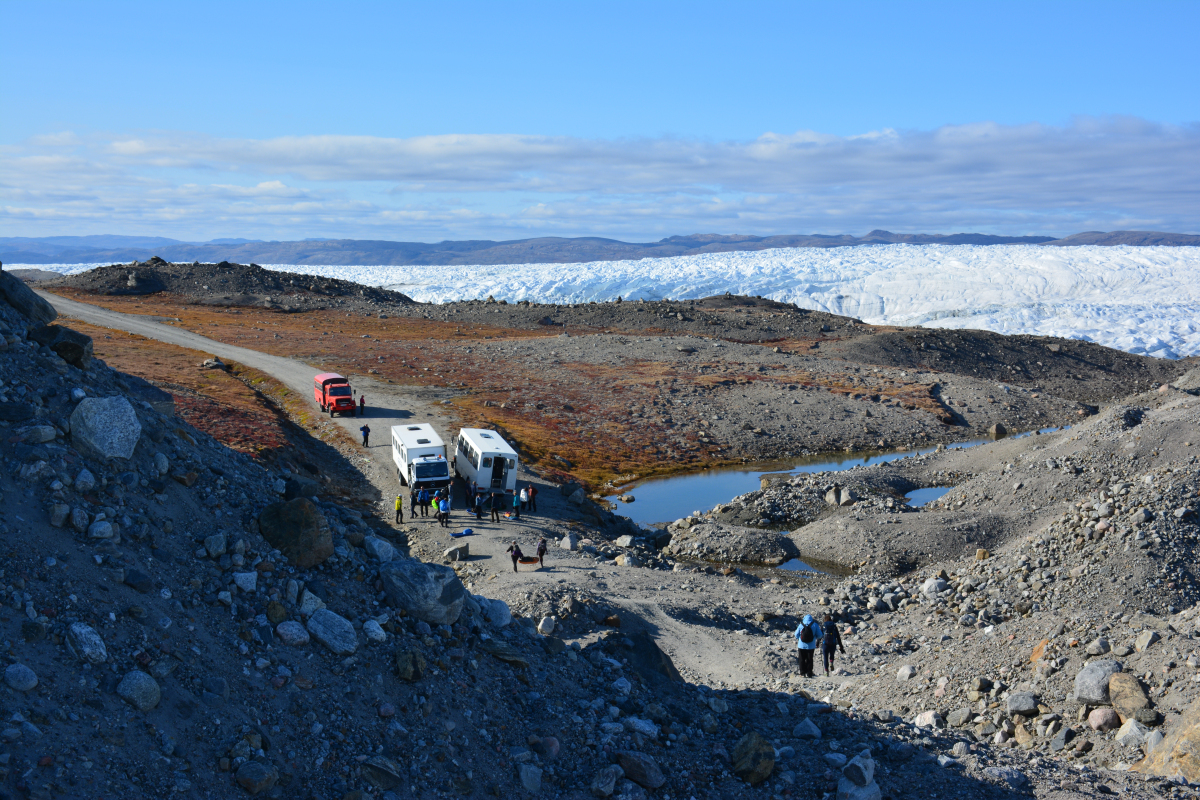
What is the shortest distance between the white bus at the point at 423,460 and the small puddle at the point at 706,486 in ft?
30.8

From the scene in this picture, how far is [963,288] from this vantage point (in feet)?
437

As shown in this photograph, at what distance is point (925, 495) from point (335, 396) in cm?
2928

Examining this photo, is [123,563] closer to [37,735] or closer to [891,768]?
[37,735]

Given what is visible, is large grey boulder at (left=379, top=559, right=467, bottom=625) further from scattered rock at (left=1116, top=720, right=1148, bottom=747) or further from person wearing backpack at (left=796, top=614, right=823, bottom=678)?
scattered rock at (left=1116, top=720, right=1148, bottom=747)

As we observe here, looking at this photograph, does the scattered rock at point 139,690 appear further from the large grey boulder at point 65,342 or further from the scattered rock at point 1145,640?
the scattered rock at point 1145,640

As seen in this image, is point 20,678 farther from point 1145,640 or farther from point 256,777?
point 1145,640

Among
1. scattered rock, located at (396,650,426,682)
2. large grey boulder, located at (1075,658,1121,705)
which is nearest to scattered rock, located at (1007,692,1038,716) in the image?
large grey boulder, located at (1075,658,1121,705)

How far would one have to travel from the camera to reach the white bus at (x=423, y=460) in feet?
90.9

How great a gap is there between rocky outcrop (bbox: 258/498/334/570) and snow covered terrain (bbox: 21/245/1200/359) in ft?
340

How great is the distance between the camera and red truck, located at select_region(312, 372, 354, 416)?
4047 centimetres

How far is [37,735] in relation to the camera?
6898 mm

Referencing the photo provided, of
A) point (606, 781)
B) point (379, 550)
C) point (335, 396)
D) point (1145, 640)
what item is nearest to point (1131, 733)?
point (1145, 640)

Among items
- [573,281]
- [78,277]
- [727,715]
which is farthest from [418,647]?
[573,281]

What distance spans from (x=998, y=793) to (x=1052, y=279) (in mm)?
144548
